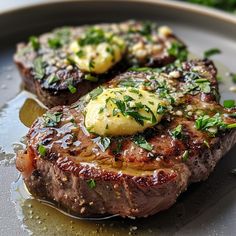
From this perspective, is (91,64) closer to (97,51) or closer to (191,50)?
(97,51)

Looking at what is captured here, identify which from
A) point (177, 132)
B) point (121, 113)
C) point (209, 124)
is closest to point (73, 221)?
point (121, 113)

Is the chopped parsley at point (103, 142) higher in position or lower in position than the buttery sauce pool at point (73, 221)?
higher

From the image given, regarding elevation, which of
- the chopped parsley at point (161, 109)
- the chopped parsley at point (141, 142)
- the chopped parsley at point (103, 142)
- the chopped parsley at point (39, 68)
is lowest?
the chopped parsley at point (39, 68)

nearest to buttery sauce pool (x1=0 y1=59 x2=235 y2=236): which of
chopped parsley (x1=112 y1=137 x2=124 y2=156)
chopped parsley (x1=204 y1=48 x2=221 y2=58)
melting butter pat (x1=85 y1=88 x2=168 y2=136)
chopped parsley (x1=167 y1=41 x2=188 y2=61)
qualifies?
chopped parsley (x1=112 y1=137 x2=124 y2=156)

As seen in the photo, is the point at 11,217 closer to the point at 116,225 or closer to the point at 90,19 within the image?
the point at 116,225

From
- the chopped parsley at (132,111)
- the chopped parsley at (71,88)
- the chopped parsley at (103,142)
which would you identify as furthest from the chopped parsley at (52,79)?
the chopped parsley at (103,142)

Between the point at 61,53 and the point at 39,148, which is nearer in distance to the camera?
the point at 39,148

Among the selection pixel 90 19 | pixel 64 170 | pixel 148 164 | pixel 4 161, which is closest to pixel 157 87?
pixel 148 164

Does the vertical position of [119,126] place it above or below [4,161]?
above

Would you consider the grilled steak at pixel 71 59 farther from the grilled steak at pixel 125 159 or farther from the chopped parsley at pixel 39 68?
the grilled steak at pixel 125 159
